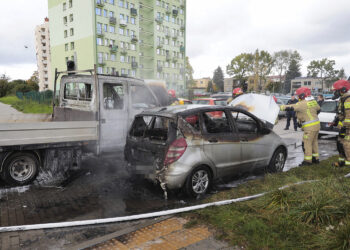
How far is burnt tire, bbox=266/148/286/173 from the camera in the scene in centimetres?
591

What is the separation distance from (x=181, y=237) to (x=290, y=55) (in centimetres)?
6766

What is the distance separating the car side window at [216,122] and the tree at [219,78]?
97.7 m

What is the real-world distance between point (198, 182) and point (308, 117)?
11.1 ft

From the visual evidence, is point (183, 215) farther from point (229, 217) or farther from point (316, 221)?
point (316, 221)

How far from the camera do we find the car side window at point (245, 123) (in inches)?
212

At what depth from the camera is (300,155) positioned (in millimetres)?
8086

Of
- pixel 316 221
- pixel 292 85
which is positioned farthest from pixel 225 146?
pixel 292 85

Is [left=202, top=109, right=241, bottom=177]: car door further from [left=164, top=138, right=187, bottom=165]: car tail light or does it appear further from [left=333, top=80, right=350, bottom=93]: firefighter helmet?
[left=333, top=80, right=350, bottom=93]: firefighter helmet

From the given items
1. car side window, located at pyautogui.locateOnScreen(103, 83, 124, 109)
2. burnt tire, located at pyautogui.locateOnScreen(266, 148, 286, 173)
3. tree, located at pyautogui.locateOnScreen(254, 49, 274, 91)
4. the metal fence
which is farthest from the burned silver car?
→ tree, located at pyautogui.locateOnScreen(254, 49, 274, 91)

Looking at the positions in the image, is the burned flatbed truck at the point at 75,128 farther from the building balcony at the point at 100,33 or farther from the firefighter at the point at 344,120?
the building balcony at the point at 100,33

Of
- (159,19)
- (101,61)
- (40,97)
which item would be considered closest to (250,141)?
(40,97)

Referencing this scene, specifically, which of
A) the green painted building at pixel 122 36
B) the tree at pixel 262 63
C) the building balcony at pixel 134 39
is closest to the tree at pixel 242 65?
the tree at pixel 262 63

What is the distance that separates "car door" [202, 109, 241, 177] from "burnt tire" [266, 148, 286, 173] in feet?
3.86

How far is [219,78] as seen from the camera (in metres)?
103
